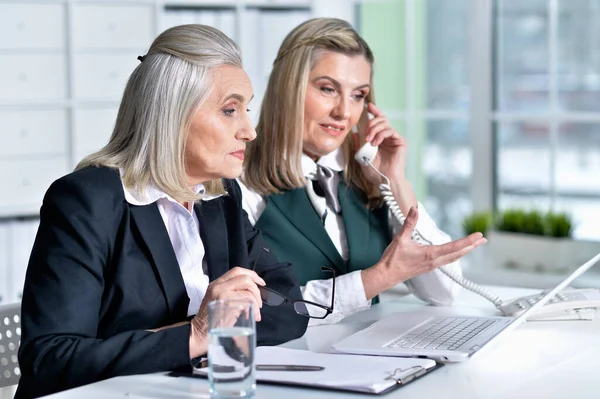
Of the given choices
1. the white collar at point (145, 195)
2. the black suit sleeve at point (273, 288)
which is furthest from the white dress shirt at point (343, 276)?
the white collar at point (145, 195)

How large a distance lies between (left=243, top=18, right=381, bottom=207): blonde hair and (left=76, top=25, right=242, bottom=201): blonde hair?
569mm

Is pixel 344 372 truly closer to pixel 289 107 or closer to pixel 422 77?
pixel 289 107

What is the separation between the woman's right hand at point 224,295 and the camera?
1.83 metres

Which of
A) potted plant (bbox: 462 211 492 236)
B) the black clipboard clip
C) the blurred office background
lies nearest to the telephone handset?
the black clipboard clip

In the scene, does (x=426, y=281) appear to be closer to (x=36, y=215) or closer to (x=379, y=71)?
(x=36, y=215)


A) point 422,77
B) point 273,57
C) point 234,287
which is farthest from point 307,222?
point 422,77

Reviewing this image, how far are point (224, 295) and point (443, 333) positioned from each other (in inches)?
20.0

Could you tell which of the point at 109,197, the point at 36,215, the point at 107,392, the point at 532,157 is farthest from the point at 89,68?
the point at 532,157

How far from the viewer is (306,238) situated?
2.61 metres

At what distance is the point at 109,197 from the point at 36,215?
6.69 feet

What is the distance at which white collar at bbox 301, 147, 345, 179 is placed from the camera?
271cm

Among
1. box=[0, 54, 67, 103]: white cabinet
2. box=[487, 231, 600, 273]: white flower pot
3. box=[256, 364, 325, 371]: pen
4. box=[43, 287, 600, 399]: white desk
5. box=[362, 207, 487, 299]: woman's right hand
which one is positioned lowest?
box=[487, 231, 600, 273]: white flower pot

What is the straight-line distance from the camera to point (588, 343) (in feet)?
6.81

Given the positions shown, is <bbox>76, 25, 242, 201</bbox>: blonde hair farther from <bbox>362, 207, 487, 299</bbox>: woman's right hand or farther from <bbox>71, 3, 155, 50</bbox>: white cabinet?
<bbox>71, 3, 155, 50</bbox>: white cabinet
